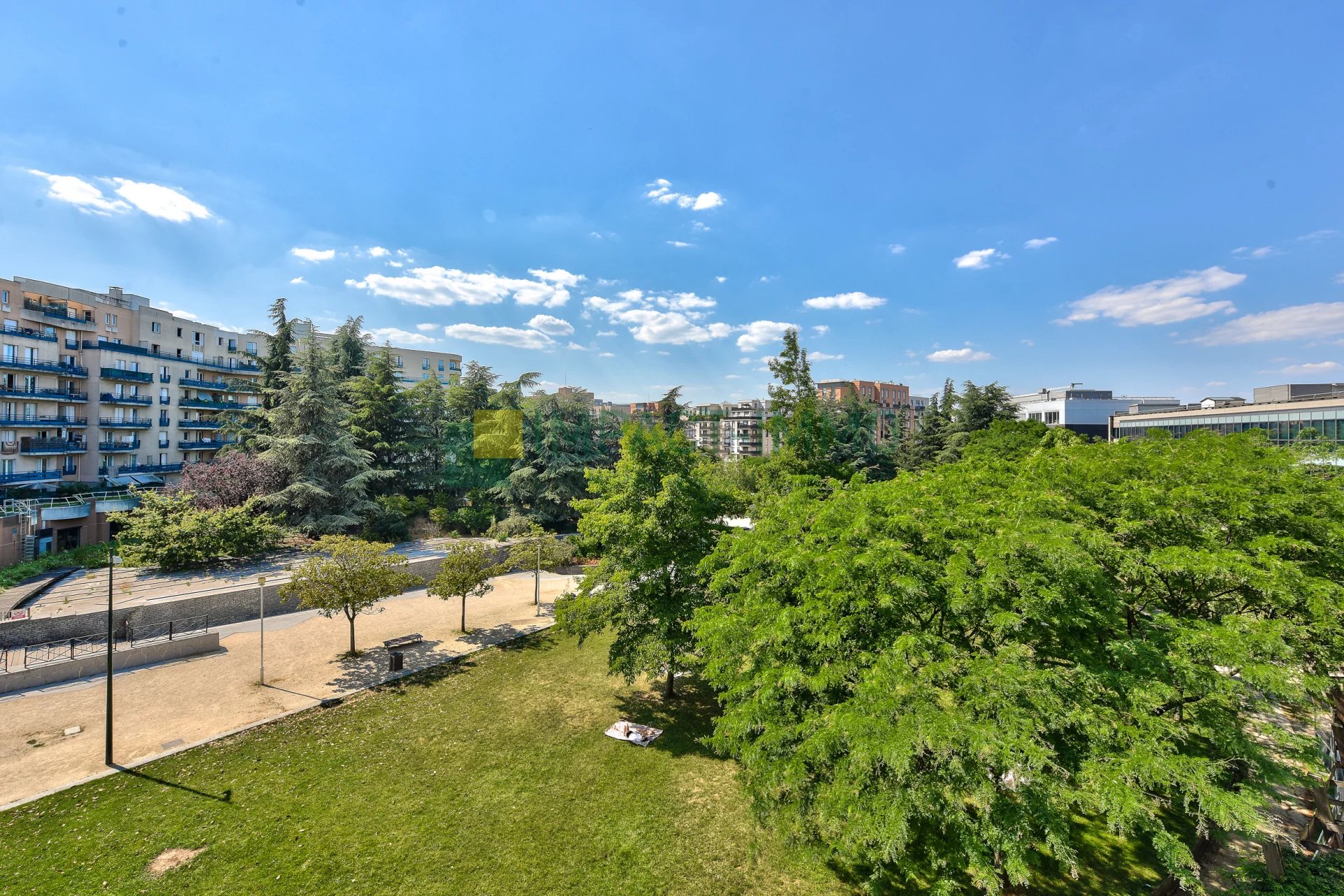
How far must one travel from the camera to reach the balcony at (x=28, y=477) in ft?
113

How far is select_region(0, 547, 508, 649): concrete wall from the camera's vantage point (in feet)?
60.0

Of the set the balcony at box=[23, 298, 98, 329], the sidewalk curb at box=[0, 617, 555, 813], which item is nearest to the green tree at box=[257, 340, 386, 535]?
the sidewalk curb at box=[0, 617, 555, 813]

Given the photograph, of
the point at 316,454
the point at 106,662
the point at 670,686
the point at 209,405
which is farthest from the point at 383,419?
the point at 670,686

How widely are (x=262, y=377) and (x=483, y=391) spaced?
1477cm

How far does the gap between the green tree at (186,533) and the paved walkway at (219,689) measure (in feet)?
17.8

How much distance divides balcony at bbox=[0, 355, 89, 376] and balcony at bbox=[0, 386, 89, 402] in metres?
1.27

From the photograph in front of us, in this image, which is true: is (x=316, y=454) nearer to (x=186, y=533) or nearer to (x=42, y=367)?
(x=186, y=533)

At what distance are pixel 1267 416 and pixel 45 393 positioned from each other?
89.2 meters


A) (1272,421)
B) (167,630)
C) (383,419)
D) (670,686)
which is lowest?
(670,686)

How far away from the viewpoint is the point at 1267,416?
137 feet

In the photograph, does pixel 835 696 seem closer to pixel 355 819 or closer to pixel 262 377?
pixel 355 819

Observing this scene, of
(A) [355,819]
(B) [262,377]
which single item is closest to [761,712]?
(A) [355,819]

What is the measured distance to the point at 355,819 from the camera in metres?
11.2

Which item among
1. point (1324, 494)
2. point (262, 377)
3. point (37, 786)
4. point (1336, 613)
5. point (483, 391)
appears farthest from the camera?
point (483, 391)
